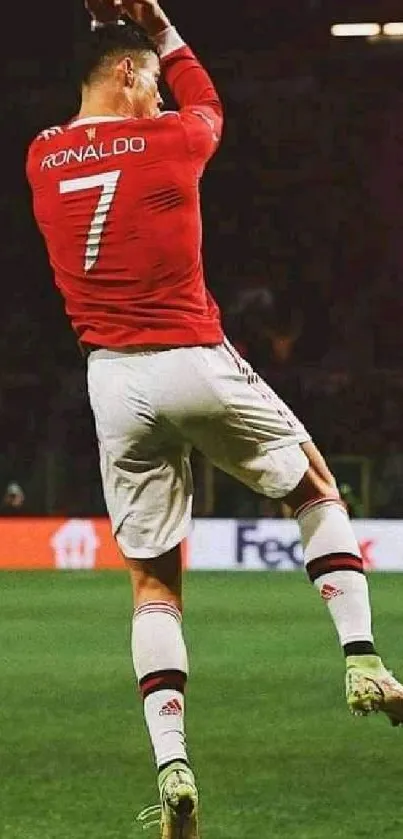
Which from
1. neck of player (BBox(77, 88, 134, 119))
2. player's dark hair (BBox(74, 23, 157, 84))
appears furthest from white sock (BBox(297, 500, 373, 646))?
player's dark hair (BBox(74, 23, 157, 84))

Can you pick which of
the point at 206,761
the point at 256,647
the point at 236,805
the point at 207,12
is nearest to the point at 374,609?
the point at 256,647

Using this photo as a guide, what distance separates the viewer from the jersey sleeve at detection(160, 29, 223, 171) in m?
3.73

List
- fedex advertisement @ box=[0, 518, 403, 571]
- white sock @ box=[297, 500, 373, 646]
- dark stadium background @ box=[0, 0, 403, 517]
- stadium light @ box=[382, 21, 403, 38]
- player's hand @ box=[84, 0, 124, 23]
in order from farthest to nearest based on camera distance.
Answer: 1. stadium light @ box=[382, 21, 403, 38]
2. dark stadium background @ box=[0, 0, 403, 517]
3. fedex advertisement @ box=[0, 518, 403, 571]
4. player's hand @ box=[84, 0, 124, 23]
5. white sock @ box=[297, 500, 373, 646]

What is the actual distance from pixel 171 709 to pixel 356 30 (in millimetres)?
14925

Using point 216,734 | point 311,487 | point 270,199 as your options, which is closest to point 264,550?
point 270,199

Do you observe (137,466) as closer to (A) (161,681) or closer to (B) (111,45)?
(A) (161,681)

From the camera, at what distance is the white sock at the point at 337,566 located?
3762mm

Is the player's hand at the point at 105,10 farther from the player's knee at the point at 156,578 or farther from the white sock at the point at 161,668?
the white sock at the point at 161,668

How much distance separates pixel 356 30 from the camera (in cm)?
1773

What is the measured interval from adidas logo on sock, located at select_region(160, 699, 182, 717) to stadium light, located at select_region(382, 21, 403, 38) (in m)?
14.7

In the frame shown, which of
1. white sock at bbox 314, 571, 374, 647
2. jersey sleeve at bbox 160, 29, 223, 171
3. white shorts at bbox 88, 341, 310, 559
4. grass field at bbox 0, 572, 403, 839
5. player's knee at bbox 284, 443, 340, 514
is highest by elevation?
jersey sleeve at bbox 160, 29, 223, 171

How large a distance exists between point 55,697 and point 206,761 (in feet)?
5.14

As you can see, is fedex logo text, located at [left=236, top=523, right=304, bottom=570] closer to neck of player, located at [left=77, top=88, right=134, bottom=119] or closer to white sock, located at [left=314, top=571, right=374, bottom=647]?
white sock, located at [left=314, top=571, right=374, bottom=647]

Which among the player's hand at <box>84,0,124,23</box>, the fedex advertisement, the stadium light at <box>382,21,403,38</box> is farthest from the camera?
the stadium light at <box>382,21,403,38</box>
